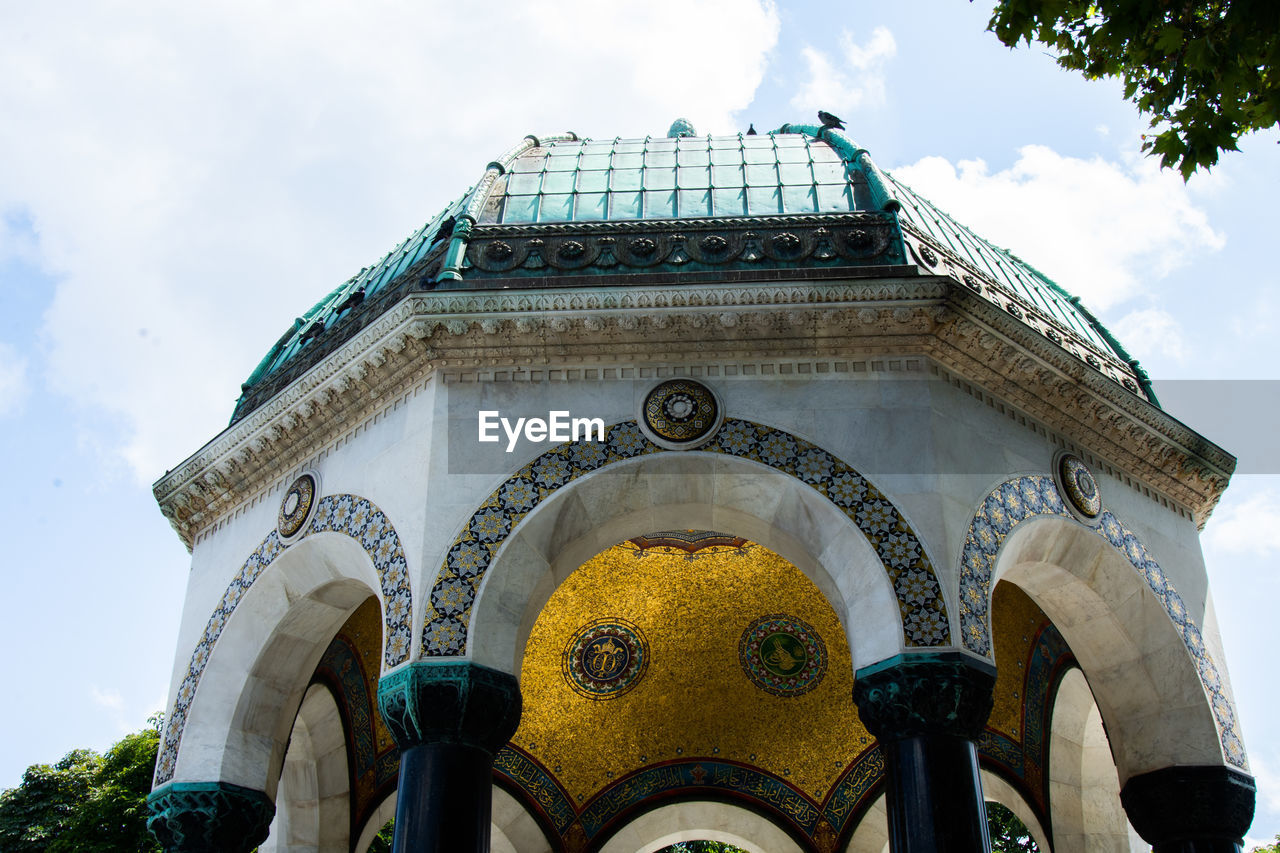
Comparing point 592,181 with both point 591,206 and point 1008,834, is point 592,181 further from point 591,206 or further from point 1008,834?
point 1008,834

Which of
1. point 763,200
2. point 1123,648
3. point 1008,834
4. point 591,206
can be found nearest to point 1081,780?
point 1123,648

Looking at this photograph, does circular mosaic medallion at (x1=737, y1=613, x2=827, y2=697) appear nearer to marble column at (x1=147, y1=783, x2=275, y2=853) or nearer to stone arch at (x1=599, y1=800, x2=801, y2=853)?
stone arch at (x1=599, y1=800, x2=801, y2=853)

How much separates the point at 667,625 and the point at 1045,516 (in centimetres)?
553

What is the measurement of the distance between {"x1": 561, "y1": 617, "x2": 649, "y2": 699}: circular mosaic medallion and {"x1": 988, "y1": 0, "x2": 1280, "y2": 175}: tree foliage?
9333 mm

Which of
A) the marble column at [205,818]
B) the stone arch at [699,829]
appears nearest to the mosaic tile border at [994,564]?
the stone arch at [699,829]

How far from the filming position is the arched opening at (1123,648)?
32.4 feet

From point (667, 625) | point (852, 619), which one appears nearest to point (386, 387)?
point (852, 619)

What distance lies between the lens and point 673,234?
10.3m

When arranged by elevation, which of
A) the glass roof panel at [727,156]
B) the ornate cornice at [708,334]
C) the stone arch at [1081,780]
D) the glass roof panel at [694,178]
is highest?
the glass roof panel at [727,156]

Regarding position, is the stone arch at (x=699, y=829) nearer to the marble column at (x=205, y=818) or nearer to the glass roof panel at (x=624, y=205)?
the marble column at (x=205, y=818)

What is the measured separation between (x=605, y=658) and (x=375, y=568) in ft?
17.2

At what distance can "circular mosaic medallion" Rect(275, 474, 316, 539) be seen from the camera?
1018 cm

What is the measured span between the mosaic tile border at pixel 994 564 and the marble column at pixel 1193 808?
0.30 m

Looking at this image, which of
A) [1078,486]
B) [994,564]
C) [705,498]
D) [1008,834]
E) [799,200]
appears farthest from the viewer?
[1008,834]
